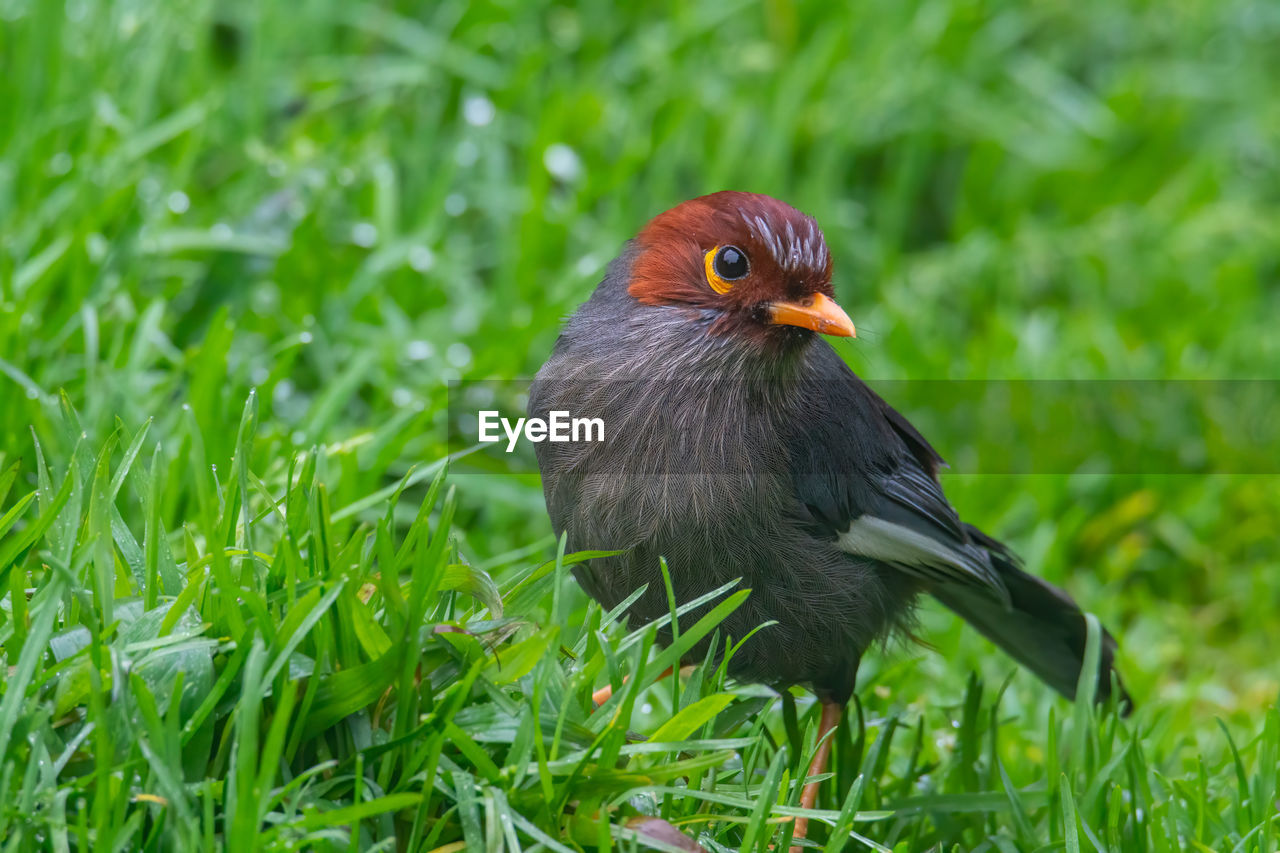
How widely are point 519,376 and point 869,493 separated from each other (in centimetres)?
187

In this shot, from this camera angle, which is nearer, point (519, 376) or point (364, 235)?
point (519, 376)

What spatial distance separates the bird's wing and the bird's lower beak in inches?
8.6

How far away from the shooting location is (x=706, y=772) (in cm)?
254

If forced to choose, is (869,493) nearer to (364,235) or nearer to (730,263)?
(730,263)

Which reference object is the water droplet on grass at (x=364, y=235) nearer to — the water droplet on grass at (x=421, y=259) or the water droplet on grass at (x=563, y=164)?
the water droplet on grass at (x=421, y=259)

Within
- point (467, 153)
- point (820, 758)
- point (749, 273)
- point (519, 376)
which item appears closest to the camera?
point (749, 273)

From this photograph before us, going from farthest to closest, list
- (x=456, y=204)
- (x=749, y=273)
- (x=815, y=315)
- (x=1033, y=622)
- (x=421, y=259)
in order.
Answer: (x=456, y=204), (x=421, y=259), (x=1033, y=622), (x=749, y=273), (x=815, y=315)

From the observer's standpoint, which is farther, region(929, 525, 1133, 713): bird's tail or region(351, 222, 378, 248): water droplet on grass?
region(351, 222, 378, 248): water droplet on grass

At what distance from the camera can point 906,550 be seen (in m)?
2.95

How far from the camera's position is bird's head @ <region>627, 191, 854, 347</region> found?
8.87 feet

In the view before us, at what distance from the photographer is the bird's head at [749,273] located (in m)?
2.70

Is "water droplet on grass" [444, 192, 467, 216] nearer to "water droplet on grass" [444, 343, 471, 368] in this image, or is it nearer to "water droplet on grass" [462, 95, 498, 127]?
"water droplet on grass" [462, 95, 498, 127]

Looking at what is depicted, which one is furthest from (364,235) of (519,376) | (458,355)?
(519,376)

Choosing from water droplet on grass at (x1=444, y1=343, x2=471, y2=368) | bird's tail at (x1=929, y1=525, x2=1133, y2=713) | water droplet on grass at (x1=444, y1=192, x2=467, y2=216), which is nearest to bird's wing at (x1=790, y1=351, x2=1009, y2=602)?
bird's tail at (x1=929, y1=525, x2=1133, y2=713)
